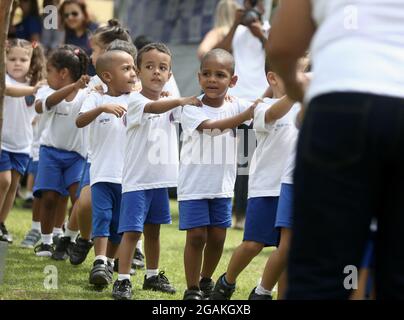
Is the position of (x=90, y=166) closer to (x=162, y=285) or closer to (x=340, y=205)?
(x=162, y=285)

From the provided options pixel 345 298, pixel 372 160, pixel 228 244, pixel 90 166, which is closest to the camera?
pixel 372 160

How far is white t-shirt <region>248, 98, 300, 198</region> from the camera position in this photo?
5.97 metres

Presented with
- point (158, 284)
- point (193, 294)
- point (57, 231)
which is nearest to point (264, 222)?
point (193, 294)

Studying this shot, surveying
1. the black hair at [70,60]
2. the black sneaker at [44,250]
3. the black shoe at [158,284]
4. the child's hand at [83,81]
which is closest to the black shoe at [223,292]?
the black shoe at [158,284]

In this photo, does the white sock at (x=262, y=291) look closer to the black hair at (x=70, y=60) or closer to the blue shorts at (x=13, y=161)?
the black hair at (x=70, y=60)

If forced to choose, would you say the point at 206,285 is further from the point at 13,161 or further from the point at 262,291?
the point at 13,161

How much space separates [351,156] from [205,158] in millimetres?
3445

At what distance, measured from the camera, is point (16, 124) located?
352 inches

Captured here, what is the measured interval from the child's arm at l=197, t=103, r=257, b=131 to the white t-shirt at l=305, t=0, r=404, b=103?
2957 mm

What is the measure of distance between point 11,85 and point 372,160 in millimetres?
6358

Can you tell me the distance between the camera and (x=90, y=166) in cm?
717

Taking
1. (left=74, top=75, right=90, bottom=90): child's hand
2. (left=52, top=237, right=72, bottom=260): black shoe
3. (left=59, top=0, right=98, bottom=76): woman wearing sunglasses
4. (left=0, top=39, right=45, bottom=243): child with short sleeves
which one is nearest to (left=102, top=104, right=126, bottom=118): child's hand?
(left=74, top=75, right=90, bottom=90): child's hand

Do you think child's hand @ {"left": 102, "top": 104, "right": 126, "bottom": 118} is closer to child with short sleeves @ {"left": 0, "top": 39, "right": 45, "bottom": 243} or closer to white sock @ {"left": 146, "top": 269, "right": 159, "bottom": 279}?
white sock @ {"left": 146, "top": 269, "right": 159, "bottom": 279}

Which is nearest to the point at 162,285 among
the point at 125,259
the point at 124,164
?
the point at 125,259
